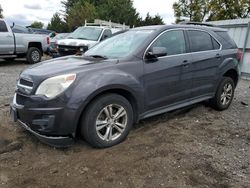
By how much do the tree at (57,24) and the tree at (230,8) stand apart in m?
37.2

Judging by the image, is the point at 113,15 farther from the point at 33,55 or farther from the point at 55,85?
the point at 55,85

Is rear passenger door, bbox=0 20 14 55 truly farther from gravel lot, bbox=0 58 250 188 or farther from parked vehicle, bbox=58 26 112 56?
gravel lot, bbox=0 58 250 188

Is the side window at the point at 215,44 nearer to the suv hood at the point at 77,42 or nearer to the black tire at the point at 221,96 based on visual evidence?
the black tire at the point at 221,96

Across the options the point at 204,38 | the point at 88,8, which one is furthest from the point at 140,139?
the point at 88,8

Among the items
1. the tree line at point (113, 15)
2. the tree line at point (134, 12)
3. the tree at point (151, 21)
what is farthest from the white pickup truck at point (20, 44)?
the tree at point (151, 21)

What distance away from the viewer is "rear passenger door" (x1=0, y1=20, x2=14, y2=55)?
12.3 meters

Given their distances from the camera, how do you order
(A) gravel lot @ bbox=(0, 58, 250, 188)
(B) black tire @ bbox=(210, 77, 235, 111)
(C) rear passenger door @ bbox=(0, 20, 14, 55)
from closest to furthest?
1. (A) gravel lot @ bbox=(0, 58, 250, 188)
2. (B) black tire @ bbox=(210, 77, 235, 111)
3. (C) rear passenger door @ bbox=(0, 20, 14, 55)

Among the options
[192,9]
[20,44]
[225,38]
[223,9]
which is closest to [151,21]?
[192,9]

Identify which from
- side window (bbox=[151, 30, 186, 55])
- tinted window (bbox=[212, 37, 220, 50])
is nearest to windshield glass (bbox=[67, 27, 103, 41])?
tinted window (bbox=[212, 37, 220, 50])

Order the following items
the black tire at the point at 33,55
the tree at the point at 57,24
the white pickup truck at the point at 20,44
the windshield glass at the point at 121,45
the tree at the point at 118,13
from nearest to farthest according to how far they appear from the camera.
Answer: the windshield glass at the point at 121,45 < the white pickup truck at the point at 20,44 < the black tire at the point at 33,55 < the tree at the point at 118,13 < the tree at the point at 57,24

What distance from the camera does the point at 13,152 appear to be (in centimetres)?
402

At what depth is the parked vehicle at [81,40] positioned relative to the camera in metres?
12.6

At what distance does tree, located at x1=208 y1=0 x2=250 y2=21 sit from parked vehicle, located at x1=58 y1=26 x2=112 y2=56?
1695 cm

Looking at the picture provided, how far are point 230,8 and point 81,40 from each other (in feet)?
61.2
